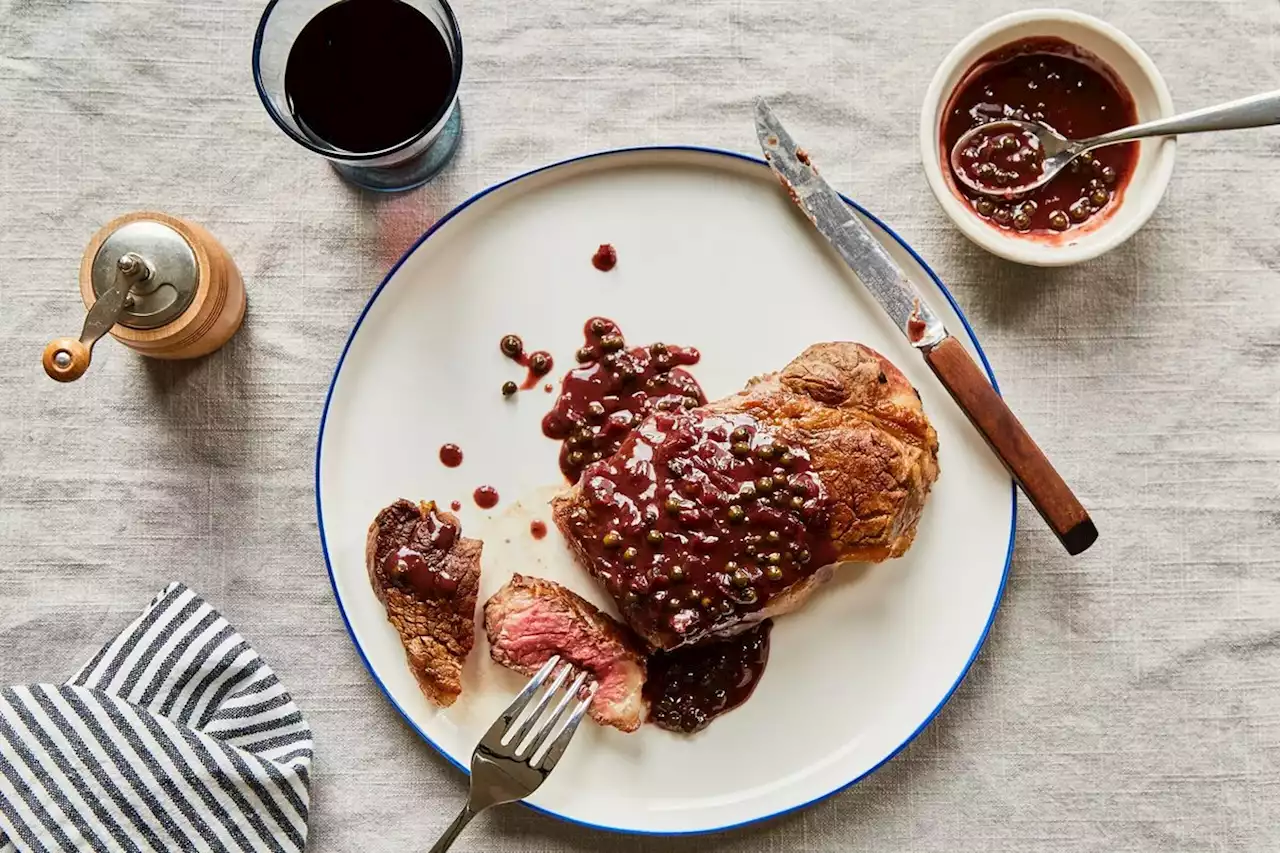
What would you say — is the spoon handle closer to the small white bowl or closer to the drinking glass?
the small white bowl

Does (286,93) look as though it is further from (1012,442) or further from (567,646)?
(1012,442)

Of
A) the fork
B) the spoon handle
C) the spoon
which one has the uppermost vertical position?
the spoon handle

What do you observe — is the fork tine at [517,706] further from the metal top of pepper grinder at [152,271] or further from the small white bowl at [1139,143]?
the small white bowl at [1139,143]

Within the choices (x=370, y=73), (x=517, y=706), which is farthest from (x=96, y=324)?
(x=517, y=706)

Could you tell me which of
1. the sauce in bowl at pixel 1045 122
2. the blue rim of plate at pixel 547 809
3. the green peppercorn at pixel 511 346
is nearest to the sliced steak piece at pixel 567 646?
the blue rim of plate at pixel 547 809

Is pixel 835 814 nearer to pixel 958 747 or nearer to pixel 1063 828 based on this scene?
pixel 958 747

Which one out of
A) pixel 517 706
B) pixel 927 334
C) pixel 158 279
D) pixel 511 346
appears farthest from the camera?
pixel 511 346

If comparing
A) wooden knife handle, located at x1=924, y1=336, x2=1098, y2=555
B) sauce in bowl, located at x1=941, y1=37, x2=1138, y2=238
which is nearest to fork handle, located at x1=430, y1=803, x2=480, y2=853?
wooden knife handle, located at x1=924, y1=336, x2=1098, y2=555
